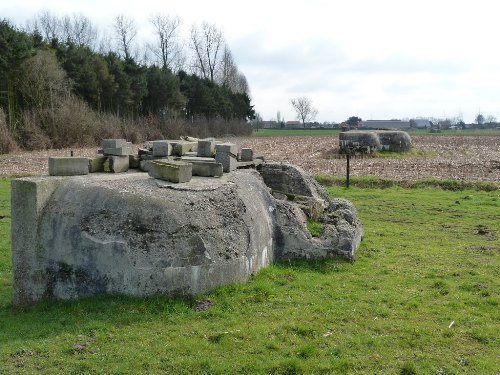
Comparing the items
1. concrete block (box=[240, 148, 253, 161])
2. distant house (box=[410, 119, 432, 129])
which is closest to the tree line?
concrete block (box=[240, 148, 253, 161])

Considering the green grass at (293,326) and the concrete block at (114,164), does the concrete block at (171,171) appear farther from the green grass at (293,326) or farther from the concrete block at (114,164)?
the green grass at (293,326)

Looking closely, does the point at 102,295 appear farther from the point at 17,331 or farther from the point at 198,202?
the point at 198,202

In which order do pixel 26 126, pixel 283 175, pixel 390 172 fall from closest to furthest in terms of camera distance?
pixel 283 175
pixel 390 172
pixel 26 126

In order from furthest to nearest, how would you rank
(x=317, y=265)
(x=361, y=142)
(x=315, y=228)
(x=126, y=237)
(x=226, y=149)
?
(x=361, y=142) → (x=315, y=228) → (x=226, y=149) → (x=317, y=265) → (x=126, y=237)

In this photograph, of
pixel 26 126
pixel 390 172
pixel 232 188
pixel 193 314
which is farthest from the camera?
pixel 26 126

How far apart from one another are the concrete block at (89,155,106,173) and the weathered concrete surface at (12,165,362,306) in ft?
2.66

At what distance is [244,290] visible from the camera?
27.9 feet

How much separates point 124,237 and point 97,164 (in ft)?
8.44

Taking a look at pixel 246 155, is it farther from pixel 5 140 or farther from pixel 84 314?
pixel 5 140

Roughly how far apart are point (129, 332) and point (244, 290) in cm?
206

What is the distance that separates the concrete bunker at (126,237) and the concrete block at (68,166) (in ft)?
0.51

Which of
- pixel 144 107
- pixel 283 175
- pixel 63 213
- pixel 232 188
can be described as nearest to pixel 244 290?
pixel 232 188

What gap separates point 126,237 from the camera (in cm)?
792

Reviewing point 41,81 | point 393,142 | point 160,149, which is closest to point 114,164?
point 160,149
